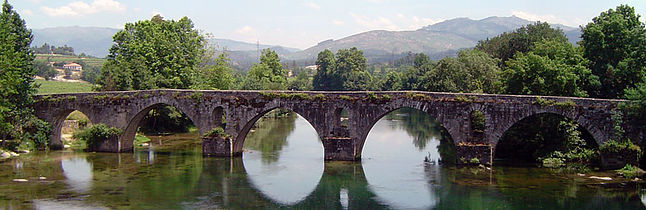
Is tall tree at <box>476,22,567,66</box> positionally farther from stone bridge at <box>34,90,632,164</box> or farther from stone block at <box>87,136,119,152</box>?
stone block at <box>87,136,119,152</box>

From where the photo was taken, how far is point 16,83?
41.1m

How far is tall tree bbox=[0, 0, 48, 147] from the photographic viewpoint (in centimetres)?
4072

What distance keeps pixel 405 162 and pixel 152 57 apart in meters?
26.7

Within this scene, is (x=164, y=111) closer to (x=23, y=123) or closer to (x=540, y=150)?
(x=23, y=123)

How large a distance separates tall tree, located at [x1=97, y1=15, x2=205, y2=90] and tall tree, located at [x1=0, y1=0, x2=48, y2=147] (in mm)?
9953

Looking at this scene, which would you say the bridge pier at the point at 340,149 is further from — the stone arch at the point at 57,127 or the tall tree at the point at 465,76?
the tall tree at the point at 465,76

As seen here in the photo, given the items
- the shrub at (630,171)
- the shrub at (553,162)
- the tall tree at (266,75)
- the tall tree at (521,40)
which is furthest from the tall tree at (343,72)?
the shrub at (630,171)

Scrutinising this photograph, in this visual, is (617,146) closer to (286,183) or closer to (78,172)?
(286,183)

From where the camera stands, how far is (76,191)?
1241 inches

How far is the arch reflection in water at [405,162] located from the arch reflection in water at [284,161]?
11.6 feet

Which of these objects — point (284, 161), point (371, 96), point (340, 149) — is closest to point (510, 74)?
point (371, 96)

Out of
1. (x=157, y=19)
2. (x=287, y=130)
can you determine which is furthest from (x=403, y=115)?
(x=157, y=19)

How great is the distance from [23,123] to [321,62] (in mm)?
70382

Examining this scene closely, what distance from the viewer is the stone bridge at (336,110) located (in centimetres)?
3484
